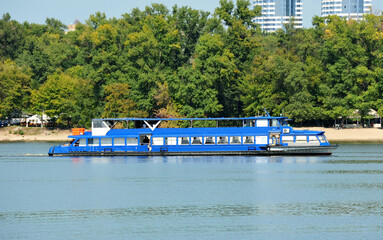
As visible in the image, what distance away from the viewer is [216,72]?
13038 centimetres

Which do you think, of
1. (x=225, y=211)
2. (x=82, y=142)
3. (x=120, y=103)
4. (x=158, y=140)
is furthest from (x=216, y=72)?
(x=225, y=211)

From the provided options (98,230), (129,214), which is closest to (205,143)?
(129,214)

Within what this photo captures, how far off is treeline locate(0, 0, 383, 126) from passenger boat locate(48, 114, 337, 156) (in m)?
44.8

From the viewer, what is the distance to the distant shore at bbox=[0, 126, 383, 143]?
12900 cm

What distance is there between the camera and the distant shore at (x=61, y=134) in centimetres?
12900

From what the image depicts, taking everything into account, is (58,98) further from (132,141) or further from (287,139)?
(287,139)

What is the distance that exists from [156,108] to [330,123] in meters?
36.9

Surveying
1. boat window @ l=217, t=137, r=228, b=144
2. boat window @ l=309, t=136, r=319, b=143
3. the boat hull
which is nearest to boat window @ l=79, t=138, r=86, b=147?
the boat hull

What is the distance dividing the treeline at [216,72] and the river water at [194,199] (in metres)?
51.8

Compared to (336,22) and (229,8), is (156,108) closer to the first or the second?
(229,8)

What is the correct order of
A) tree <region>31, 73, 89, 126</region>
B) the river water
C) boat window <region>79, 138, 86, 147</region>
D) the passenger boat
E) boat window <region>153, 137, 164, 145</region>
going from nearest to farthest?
1. the river water
2. the passenger boat
3. boat window <region>153, 137, 164, 145</region>
4. boat window <region>79, 138, 86, 147</region>
5. tree <region>31, 73, 89, 126</region>

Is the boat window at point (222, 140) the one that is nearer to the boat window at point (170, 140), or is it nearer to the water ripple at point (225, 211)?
the boat window at point (170, 140)

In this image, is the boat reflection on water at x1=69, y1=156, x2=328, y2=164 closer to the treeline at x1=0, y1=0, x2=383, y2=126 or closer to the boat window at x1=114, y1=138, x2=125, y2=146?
the boat window at x1=114, y1=138, x2=125, y2=146

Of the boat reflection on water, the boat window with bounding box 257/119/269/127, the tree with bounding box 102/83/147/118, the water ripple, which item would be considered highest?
the tree with bounding box 102/83/147/118
